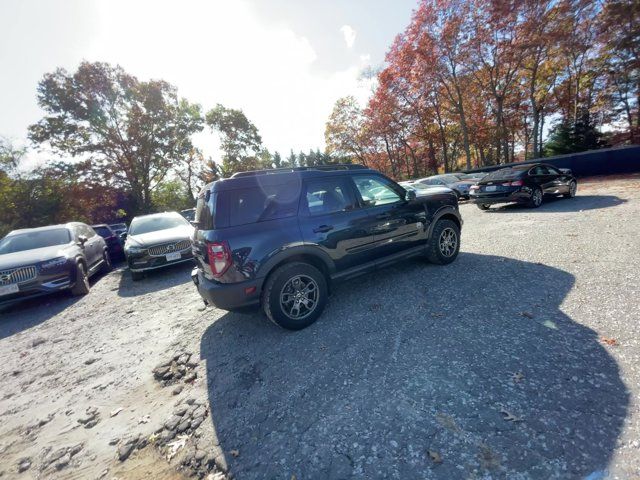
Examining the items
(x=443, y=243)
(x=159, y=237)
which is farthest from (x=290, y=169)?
(x=159, y=237)

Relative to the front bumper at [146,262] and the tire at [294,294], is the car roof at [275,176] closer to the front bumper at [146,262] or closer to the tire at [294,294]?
the tire at [294,294]

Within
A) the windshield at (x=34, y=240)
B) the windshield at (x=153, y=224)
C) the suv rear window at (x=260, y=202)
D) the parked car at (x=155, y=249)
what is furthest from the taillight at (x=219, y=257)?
the windshield at (x=34, y=240)

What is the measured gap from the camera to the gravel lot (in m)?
1.77

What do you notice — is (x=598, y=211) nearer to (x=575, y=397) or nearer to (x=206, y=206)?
(x=575, y=397)

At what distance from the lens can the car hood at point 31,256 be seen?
5.28 meters

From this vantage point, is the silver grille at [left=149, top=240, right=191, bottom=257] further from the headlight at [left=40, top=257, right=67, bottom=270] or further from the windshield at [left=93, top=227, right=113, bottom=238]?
the windshield at [left=93, top=227, right=113, bottom=238]

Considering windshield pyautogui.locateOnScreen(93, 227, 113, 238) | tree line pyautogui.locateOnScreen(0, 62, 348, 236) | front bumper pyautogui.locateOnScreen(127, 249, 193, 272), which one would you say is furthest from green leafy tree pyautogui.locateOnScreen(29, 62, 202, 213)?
front bumper pyautogui.locateOnScreen(127, 249, 193, 272)

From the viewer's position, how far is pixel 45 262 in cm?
551

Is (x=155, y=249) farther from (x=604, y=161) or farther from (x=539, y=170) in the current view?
(x=604, y=161)

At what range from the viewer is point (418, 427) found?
1.92m

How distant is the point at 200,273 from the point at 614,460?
154 inches

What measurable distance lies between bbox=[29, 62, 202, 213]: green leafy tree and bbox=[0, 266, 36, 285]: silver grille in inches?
782

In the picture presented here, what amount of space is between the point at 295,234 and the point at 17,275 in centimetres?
589

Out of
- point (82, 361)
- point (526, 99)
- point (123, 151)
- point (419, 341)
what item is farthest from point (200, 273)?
point (526, 99)
